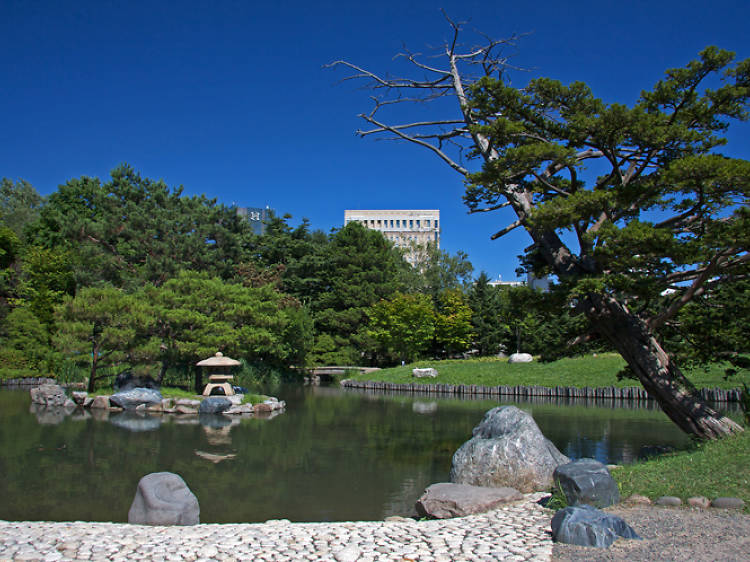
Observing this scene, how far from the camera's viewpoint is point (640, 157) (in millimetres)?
8641

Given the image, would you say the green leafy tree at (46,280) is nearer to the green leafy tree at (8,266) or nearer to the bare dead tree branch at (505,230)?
the green leafy tree at (8,266)

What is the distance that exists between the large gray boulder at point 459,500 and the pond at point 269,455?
550mm

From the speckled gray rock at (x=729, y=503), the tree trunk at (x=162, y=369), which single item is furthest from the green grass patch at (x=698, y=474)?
the tree trunk at (x=162, y=369)

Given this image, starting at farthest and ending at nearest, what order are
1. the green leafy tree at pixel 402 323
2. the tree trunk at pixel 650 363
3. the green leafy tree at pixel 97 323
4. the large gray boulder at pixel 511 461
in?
1. the green leafy tree at pixel 402 323
2. the green leafy tree at pixel 97 323
3. the tree trunk at pixel 650 363
4. the large gray boulder at pixel 511 461

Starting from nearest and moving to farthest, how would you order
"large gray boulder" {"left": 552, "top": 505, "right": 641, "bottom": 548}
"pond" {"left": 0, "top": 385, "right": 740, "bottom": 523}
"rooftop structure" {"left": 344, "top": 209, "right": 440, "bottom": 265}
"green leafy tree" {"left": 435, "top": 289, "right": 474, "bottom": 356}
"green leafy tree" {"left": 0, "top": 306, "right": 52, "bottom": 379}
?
1. "large gray boulder" {"left": 552, "top": 505, "right": 641, "bottom": 548}
2. "pond" {"left": 0, "top": 385, "right": 740, "bottom": 523}
3. "green leafy tree" {"left": 0, "top": 306, "right": 52, "bottom": 379}
4. "green leafy tree" {"left": 435, "top": 289, "right": 474, "bottom": 356}
5. "rooftop structure" {"left": 344, "top": 209, "right": 440, "bottom": 265}

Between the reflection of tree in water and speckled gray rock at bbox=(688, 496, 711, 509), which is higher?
speckled gray rock at bbox=(688, 496, 711, 509)

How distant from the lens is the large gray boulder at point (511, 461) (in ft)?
24.9

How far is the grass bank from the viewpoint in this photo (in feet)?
73.9

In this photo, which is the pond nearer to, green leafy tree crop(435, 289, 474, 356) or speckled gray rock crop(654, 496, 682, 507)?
speckled gray rock crop(654, 496, 682, 507)

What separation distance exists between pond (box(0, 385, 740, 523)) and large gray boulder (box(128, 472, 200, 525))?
0.78 meters

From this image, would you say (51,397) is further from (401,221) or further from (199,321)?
(401,221)

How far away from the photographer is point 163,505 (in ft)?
18.7

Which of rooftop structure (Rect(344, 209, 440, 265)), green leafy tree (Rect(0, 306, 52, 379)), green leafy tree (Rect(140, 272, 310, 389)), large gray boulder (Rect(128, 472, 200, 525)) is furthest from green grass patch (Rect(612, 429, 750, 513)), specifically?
rooftop structure (Rect(344, 209, 440, 265))

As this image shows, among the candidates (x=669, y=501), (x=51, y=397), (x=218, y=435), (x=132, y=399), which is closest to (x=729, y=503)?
(x=669, y=501)
